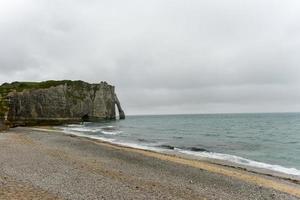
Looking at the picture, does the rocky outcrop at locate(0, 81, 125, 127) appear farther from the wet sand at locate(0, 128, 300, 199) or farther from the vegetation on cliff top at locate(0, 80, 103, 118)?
the wet sand at locate(0, 128, 300, 199)

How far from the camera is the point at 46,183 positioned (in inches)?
637

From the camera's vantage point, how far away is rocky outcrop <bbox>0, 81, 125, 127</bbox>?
9419 cm

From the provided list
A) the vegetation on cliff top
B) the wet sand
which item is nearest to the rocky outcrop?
the vegetation on cliff top

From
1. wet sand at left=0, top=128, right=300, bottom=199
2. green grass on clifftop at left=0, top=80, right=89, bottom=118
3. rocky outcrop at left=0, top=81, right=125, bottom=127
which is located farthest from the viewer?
rocky outcrop at left=0, top=81, right=125, bottom=127

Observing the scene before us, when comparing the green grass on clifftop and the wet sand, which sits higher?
the green grass on clifftop

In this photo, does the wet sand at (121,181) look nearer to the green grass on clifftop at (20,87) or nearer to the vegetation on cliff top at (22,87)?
the green grass on clifftop at (20,87)

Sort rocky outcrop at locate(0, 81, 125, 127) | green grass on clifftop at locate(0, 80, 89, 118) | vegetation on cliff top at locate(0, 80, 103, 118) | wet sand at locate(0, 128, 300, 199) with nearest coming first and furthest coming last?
wet sand at locate(0, 128, 300, 199) < green grass on clifftop at locate(0, 80, 89, 118) < vegetation on cliff top at locate(0, 80, 103, 118) < rocky outcrop at locate(0, 81, 125, 127)

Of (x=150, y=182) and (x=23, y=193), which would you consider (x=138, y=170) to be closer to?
(x=150, y=182)

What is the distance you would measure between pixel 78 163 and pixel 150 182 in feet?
22.9

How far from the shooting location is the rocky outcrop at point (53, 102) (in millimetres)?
94188

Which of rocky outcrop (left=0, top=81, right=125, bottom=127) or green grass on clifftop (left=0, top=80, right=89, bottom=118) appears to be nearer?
green grass on clifftop (left=0, top=80, right=89, bottom=118)

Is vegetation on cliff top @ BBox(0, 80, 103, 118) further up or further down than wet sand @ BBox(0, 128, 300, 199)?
further up

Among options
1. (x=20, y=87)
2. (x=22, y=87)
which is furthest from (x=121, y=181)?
(x=20, y=87)

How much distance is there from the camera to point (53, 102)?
110m
